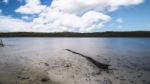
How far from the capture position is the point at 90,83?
1196cm

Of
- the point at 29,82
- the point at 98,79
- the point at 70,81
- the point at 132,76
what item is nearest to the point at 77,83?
the point at 70,81

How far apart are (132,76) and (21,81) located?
1086 cm

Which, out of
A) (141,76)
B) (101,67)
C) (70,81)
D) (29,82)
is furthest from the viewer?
(101,67)

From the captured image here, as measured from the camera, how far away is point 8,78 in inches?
508

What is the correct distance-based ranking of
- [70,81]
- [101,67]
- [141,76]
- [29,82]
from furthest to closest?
[101,67], [141,76], [70,81], [29,82]

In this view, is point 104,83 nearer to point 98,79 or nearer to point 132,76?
point 98,79

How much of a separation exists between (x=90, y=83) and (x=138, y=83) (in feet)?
14.1

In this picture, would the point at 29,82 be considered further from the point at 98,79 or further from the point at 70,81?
the point at 98,79

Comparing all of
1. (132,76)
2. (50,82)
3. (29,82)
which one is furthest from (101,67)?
(29,82)

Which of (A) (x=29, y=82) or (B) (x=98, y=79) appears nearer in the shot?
(A) (x=29, y=82)

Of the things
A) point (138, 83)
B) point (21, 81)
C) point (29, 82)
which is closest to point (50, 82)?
point (29, 82)

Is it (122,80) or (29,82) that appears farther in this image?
(122,80)

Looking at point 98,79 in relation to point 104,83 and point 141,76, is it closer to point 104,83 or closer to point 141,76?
point 104,83

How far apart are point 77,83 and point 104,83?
2.37 m
